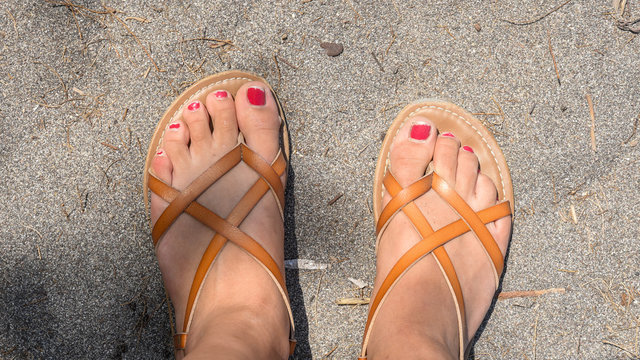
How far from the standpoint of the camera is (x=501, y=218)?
153 cm

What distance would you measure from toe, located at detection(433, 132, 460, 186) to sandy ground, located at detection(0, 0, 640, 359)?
0.60ft

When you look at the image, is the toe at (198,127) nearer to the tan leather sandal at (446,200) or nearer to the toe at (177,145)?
the toe at (177,145)

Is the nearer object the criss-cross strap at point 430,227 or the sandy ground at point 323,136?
the criss-cross strap at point 430,227

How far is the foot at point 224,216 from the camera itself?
1376 millimetres

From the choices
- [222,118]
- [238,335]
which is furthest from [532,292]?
[222,118]

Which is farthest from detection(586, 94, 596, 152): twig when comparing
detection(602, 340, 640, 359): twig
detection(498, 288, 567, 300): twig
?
detection(602, 340, 640, 359): twig

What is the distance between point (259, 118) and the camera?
1.52 meters

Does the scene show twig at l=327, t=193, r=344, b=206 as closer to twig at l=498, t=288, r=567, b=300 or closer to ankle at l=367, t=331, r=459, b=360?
ankle at l=367, t=331, r=459, b=360

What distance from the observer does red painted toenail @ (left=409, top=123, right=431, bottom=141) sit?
1534 mm

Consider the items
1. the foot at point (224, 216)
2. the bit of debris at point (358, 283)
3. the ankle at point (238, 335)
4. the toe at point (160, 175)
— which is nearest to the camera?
the ankle at point (238, 335)

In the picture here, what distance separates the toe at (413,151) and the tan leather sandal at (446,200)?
33 millimetres

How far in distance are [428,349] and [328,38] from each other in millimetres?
1133

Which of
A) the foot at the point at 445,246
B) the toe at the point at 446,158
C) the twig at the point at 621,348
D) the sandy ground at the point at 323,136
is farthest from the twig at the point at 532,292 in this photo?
the toe at the point at 446,158

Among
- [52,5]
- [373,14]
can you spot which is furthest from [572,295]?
[52,5]
